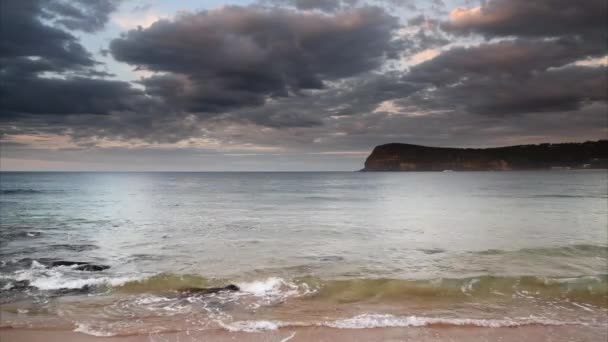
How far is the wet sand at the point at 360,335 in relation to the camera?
7.86 m

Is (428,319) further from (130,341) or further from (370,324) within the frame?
(130,341)

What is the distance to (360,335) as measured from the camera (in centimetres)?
802

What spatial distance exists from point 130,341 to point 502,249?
1534cm

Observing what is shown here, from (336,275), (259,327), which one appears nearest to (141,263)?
A: (336,275)

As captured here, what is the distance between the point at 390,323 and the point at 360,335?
97cm

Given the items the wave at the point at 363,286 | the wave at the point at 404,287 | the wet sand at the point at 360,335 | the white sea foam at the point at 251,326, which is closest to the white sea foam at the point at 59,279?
the wave at the point at 363,286

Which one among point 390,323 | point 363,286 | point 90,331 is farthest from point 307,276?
point 90,331

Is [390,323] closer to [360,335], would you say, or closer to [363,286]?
[360,335]

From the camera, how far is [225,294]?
1106 cm

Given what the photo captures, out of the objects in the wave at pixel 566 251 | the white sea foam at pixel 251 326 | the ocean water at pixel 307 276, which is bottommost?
the wave at pixel 566 251

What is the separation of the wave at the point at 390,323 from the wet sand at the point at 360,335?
188 mm

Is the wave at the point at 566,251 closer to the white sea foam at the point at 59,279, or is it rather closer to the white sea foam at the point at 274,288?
the white sea foam at the point at 274,288

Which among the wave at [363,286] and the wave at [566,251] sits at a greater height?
the wave at [363,286]

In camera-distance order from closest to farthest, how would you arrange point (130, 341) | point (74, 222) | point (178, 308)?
point (130, 341), point (178, 308), point (74, 222)
